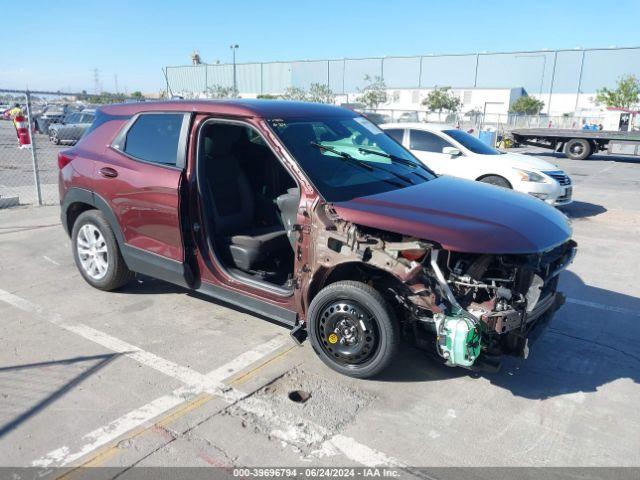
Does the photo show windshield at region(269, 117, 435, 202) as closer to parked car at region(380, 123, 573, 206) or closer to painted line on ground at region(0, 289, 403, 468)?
painted line on ground at region(0, 289, 403, 468)

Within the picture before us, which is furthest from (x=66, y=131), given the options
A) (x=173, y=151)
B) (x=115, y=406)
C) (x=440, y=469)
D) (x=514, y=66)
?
(x=514, y=66)

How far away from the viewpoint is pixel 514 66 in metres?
71.9

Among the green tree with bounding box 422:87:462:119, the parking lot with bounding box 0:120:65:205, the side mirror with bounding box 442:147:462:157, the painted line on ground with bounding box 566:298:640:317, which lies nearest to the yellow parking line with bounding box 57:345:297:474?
the painted line on ground with bounding box 566:298:640:317

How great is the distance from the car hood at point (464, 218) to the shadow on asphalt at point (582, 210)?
21.8 ft

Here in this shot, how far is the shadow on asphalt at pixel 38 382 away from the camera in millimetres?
3396

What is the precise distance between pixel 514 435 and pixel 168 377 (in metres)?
2.36

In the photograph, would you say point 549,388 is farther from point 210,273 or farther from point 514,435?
point 210,273

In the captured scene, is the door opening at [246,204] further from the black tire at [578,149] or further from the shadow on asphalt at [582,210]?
the black tire at [578,149]

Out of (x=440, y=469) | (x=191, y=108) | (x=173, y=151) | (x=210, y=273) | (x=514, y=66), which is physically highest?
(x=514, y=66)

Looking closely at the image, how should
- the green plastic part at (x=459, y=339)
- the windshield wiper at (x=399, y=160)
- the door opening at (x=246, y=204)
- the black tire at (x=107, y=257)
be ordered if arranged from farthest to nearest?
the black tire at (x=107, y=257), the windshield wiper at (x=399, y=160), the door opening at (x=246, y=204), the green plastic part at (x=459, y=339)

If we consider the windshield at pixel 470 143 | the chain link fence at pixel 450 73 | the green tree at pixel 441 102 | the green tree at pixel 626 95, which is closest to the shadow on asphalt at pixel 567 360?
the windshield at pixel 470 143

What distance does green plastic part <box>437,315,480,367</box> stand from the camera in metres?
3.30

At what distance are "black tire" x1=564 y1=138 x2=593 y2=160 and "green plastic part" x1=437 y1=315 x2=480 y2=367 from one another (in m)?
21.5

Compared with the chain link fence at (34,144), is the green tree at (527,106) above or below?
above
